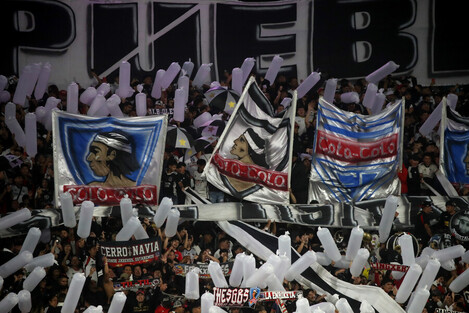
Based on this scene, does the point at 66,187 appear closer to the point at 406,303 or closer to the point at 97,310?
the point at 97,310

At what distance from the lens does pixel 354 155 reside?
14.5 m

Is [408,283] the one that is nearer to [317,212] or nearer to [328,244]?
[328,244]

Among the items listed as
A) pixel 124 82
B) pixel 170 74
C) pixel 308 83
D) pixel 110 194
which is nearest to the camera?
pixel 110 194

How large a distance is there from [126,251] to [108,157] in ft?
5.78

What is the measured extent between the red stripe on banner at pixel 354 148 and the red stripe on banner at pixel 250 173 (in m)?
0.84

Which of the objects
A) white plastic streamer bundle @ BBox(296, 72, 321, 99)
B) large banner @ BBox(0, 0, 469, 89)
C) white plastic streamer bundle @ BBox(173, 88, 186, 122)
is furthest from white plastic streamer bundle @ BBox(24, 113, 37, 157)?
white plastic streamer bundle @ BBox(296, 72, 321, 99)

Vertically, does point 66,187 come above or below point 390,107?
below

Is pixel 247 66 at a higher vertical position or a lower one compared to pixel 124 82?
higher

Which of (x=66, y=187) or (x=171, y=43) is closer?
(x=66, y=187)

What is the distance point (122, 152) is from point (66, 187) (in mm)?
978

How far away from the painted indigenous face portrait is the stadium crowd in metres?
0.55

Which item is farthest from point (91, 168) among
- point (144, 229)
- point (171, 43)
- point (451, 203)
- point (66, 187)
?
point (451, 203)

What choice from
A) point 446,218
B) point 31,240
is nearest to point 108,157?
point 31,240

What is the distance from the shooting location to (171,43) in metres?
17.1
